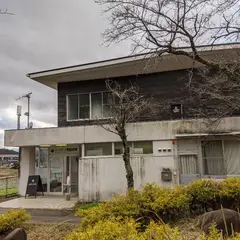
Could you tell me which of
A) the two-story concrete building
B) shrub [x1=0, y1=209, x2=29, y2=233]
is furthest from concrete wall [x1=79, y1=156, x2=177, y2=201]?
shrub [x1=0, y1=209, x2=29, y2=233]

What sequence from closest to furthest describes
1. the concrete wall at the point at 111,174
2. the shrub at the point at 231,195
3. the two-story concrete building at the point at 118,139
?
the shrub at the point at 231,195 → the two-story concrete building at the point at 118,139 → the concrete wall at the point at 111,174

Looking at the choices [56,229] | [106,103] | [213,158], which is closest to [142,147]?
[213,158]

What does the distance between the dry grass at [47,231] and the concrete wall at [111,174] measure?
5.31 metres

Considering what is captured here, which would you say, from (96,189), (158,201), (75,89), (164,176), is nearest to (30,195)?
(96,189)

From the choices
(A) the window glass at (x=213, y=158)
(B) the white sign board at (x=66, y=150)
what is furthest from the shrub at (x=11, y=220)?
(B) the white sign board at (x=66, y=150)

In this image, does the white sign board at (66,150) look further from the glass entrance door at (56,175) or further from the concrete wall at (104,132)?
the concrete wall at (104,132)

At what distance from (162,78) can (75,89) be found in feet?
16.4

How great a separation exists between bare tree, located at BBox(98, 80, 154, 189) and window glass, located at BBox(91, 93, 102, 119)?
1.83 feet

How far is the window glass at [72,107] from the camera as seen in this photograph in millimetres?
→ 15297

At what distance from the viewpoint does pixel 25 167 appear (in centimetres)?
1574

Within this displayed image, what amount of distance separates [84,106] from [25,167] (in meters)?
5.09

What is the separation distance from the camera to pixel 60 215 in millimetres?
10523

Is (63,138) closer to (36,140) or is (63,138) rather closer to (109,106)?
(36,140)

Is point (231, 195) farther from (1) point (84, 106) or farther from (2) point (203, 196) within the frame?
(1) point (84, 106)
